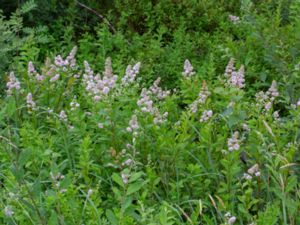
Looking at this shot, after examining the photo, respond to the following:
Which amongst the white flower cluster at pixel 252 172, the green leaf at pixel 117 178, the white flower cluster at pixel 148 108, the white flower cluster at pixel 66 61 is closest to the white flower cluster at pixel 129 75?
the white flower cluster at pixel 148 108

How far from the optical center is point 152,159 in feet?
10.9

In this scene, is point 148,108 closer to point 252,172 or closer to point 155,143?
point 155,143

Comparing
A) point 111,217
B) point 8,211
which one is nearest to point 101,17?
point 8,211

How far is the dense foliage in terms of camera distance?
2750 mm

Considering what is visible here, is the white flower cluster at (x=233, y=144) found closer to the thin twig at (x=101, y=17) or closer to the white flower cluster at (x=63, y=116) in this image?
the white flower cluster at (x=63, y=116)

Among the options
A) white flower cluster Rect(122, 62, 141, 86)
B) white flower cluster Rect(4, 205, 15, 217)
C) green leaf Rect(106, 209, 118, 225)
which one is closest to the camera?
green leaf Rect(106, 209, 118, 225)

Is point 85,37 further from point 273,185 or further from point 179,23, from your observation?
point 273,185

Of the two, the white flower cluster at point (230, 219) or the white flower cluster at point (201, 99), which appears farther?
the white flower cluster at point (201, 99)

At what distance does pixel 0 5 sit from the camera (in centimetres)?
561

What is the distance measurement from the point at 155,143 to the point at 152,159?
8 centimetres

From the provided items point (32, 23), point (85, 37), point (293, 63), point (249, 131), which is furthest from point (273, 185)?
point (32, 23)

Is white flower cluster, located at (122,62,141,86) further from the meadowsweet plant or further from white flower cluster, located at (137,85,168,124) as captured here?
white flower cluster, located at (137,85,168,124)

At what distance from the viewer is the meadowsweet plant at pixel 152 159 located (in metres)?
2.77

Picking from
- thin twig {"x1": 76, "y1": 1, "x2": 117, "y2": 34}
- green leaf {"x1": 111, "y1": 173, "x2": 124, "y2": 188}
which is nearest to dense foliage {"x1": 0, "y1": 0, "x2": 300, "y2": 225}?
green leaf {"x1": 111, "y1": 173, "x2": 124, "y2": 188}
